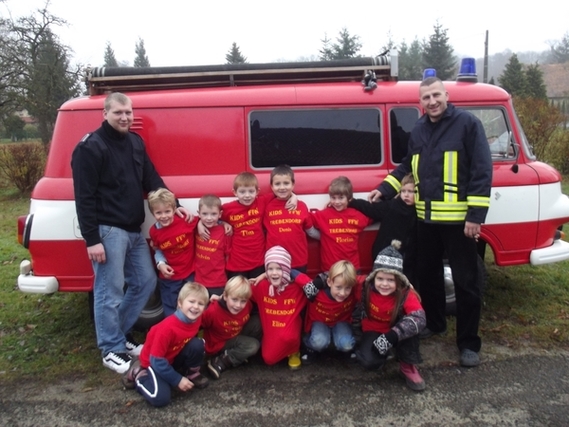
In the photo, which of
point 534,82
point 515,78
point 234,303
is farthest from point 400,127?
point 534,82

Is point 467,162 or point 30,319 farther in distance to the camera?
point 30,319

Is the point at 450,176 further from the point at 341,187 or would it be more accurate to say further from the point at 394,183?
the point at 341,187

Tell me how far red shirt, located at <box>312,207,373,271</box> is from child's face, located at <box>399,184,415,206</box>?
0.34 meters

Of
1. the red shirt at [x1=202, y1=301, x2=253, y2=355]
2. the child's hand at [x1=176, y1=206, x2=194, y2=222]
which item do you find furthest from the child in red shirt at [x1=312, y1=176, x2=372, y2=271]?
the child's hand at [x1=176, y1=206, x2=194, y2=222]

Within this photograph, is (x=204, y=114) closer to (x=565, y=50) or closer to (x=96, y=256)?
(x=96, y=256)

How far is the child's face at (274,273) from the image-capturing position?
11.6ft

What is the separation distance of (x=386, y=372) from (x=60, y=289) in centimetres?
273

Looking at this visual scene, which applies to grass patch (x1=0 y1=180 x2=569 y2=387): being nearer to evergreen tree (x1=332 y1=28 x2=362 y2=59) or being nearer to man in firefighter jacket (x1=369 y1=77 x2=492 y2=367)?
man in firefighter jacket (x1=369 y1=77 x2=492 y2=367)

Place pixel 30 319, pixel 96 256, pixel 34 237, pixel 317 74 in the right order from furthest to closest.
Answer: pixel 30 319
pixel 317 74
pixel 34 237
pixel 96 256

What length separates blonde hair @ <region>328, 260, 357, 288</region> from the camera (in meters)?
3.46

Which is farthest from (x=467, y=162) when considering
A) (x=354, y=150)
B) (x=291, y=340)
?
(x=291, y=340)

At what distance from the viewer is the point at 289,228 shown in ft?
12.4

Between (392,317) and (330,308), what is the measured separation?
479 mm

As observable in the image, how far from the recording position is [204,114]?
399 cm
